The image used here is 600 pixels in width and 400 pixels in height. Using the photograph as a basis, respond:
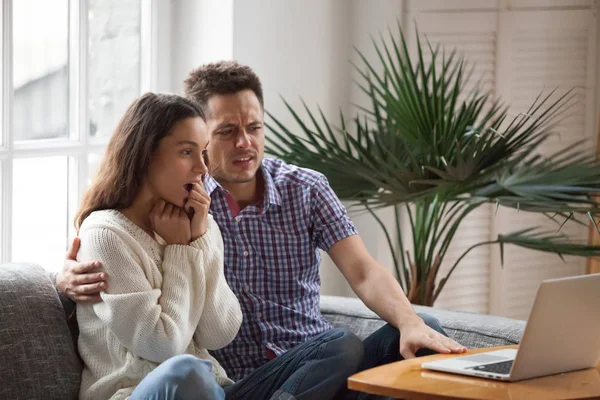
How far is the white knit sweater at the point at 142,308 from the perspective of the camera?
6.59 feet

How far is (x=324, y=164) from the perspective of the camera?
3.06m

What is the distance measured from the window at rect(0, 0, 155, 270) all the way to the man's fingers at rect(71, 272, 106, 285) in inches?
28.0

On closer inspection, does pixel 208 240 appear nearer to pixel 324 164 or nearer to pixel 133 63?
pixel 324 164

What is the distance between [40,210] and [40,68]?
0.42 meters

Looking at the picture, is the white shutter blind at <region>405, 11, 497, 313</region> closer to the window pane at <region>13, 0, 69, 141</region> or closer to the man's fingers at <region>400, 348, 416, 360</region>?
the window pane at <region>13, 0, 69, 141</region>

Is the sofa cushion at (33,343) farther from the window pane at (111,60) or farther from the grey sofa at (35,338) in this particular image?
the window pane at (111,60)

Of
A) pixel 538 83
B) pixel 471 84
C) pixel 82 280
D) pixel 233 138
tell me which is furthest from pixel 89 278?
pixel 538 83

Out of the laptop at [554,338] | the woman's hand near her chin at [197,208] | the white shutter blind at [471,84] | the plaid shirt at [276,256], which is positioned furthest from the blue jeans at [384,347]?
the white shutter blind at [471,84]

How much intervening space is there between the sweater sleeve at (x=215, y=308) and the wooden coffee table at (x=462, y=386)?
1.55 feet

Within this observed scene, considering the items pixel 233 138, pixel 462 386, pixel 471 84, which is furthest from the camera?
pixel 471 84

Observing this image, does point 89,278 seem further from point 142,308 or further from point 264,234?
point 264,234

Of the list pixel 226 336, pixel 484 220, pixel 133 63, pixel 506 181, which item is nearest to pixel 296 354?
pixel 226 336

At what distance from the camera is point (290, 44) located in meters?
3.46

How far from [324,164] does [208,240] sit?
3.01 ft
